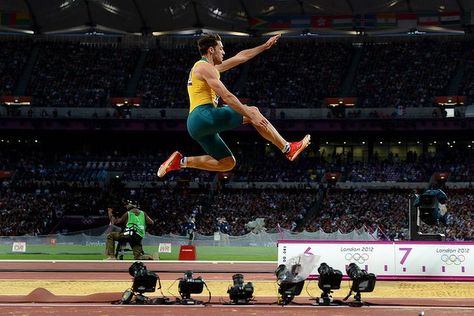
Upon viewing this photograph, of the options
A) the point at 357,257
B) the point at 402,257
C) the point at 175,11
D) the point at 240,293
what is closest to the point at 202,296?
the point at 240,293

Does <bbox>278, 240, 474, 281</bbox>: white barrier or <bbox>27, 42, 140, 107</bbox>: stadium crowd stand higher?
<bbox>27, 42, 140, 107</bbox>: stadium crowd

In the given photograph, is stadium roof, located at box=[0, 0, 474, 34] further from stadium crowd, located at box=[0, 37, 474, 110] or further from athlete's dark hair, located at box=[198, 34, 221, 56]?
athlete's dark hair, located at box=[198, 34, 221, 56]

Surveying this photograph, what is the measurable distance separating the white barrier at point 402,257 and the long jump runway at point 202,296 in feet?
1.39

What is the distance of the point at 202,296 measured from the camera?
16047 millimetres

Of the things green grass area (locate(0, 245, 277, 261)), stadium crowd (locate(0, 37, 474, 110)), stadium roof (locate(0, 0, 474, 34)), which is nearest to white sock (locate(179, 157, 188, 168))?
green grass area (locate(0, 245, 277, 261))

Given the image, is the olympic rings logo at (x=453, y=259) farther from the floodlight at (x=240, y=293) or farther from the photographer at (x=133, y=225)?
the photographer at (x=133, y=225)

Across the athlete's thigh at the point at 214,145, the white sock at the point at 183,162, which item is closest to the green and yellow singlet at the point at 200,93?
the athlete's thigh at the point at 214,145

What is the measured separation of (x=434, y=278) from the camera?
55.4 ft

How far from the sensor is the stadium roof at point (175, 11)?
190 ft

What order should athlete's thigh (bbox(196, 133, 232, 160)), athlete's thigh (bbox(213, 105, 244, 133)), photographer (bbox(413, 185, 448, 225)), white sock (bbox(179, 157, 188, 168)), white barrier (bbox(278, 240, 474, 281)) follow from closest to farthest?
athlete's thigh (bbox(213, 105, 244, 133)) → athlete's thigh (bbox(196, 133, 232, 160)) → white sock (bbox(179, 157, 188, 168)) → photographer (bbox(413, 185, 448, 225)) → white barrier (bbox(278, 240, 474, 281))

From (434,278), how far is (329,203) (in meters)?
32.1

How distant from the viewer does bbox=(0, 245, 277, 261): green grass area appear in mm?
30672

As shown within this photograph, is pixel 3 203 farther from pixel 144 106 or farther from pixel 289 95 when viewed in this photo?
pixel 289 95

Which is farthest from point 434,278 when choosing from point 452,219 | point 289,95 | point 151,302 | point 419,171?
point 289,95
